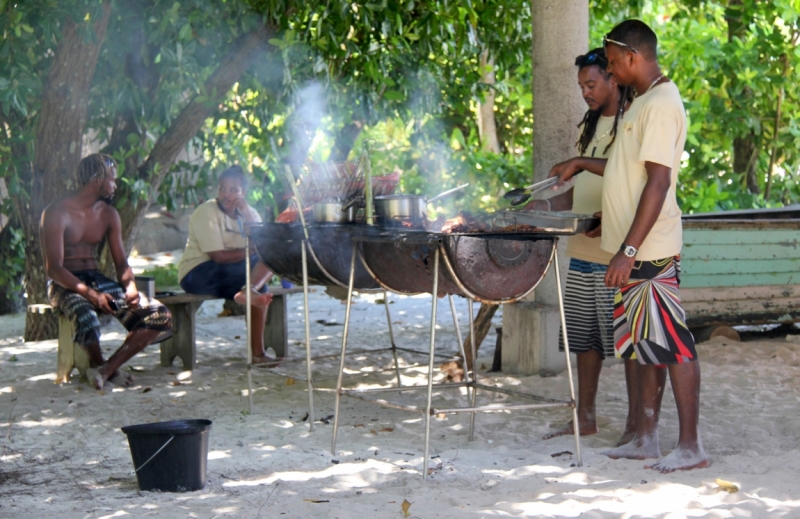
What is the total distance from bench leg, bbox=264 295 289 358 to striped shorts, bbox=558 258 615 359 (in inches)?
121

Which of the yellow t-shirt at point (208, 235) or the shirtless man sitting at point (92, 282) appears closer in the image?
the shirtless man sitting at point (92, 282)

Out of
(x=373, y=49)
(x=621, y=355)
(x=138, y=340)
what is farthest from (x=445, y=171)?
(x=621, y=355)

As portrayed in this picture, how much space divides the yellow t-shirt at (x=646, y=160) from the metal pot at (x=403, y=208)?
936mm

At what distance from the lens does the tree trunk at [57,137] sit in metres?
6.60

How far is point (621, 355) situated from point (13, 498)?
8.59 feet

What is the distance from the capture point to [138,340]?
6.01m

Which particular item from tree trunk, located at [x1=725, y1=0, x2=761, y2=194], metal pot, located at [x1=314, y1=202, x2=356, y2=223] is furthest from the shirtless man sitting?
tree trunk, located at [x1=725, y1=0, x2=761, y2=194]

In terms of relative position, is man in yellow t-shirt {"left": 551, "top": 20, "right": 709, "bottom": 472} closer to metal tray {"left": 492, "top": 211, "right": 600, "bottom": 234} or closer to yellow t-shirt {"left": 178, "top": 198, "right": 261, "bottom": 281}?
metal tray {"left": 492, "top": 211, "right": 600, "bottom": 234}

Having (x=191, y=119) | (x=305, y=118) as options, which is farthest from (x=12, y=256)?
(x=305, y=118)

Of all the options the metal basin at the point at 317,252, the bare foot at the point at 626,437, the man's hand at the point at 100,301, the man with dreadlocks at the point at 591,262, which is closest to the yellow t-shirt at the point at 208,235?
the man's hand at the point at 100,301

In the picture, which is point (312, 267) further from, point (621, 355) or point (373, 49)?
point (373, 49)

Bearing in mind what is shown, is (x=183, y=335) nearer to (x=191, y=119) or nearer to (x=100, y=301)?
(x=100, y=301)

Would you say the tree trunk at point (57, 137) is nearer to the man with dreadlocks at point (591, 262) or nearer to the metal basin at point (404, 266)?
the metal basin at point (404, 266)

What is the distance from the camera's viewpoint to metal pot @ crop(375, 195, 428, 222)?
14.3 feet
